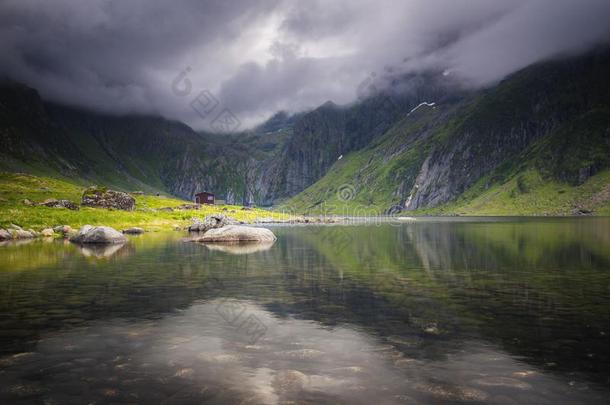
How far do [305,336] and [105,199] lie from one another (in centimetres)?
11366

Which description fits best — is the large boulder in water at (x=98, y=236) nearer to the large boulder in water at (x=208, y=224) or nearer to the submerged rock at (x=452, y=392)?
the large boulder in water at (x=208, y=224)

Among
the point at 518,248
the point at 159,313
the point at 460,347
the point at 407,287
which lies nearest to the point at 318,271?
the point at 407,287

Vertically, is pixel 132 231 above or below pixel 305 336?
above

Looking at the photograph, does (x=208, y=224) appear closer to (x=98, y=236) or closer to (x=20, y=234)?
(x=98, y=236)

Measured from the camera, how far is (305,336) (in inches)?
741

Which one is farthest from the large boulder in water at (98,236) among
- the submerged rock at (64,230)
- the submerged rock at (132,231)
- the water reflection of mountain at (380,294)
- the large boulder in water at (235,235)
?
the submerged rock at (132,231)

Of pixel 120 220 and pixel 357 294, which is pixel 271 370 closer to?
pixel 357 294

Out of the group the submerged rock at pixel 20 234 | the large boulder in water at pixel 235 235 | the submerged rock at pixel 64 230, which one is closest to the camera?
the large boulder in water at pixel 235 235

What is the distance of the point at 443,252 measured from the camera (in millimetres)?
55625

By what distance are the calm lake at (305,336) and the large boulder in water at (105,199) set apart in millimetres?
82207

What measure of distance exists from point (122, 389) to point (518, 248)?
58.4m

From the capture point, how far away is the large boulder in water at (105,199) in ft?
380

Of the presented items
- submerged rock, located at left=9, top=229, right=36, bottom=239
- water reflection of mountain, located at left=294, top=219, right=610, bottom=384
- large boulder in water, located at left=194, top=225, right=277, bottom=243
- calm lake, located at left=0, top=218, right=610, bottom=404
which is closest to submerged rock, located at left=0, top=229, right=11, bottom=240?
submerged rock, located at left=9, top=229, right=36, bottom=239

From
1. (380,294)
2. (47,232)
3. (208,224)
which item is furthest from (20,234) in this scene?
(380,294)
